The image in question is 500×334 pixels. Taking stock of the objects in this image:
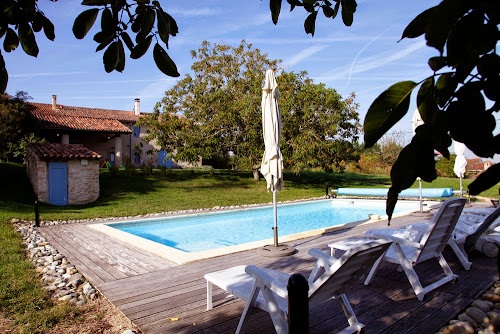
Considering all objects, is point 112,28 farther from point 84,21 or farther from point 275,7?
point 275,7

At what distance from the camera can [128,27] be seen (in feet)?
4.78

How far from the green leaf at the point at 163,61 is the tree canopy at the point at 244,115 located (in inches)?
679

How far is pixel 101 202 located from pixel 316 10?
1486 centimetres

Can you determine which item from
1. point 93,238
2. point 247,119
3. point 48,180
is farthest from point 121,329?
point 247,119

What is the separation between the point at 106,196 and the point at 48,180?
8.46 feet

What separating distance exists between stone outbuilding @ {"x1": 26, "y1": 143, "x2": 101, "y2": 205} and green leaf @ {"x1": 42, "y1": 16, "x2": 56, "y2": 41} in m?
14.5

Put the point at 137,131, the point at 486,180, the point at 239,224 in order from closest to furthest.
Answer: the point at 486,180, the point at 239,224, the point at 137,131

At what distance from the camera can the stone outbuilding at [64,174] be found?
47.1 ft

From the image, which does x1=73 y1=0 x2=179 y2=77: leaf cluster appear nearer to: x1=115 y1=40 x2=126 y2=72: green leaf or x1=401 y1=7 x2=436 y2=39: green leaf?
x1=115 y1=40 x2=126 y2=72: green leaf

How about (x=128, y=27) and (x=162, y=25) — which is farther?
(x=128, y=27)

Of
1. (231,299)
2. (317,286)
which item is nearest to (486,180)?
(317,286)

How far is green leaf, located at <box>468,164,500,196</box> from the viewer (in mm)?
498

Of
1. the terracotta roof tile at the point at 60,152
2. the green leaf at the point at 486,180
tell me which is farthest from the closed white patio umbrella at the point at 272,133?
the terracotta roof tile at the point at 60,152

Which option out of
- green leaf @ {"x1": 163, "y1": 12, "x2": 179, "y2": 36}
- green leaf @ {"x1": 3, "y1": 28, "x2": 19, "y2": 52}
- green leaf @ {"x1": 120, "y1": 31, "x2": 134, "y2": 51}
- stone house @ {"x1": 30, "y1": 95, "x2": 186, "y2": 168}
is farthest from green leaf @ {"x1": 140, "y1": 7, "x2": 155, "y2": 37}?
stone house @ {"x1": 30, "y1": 95, "x2": 186, "y2": 168}
